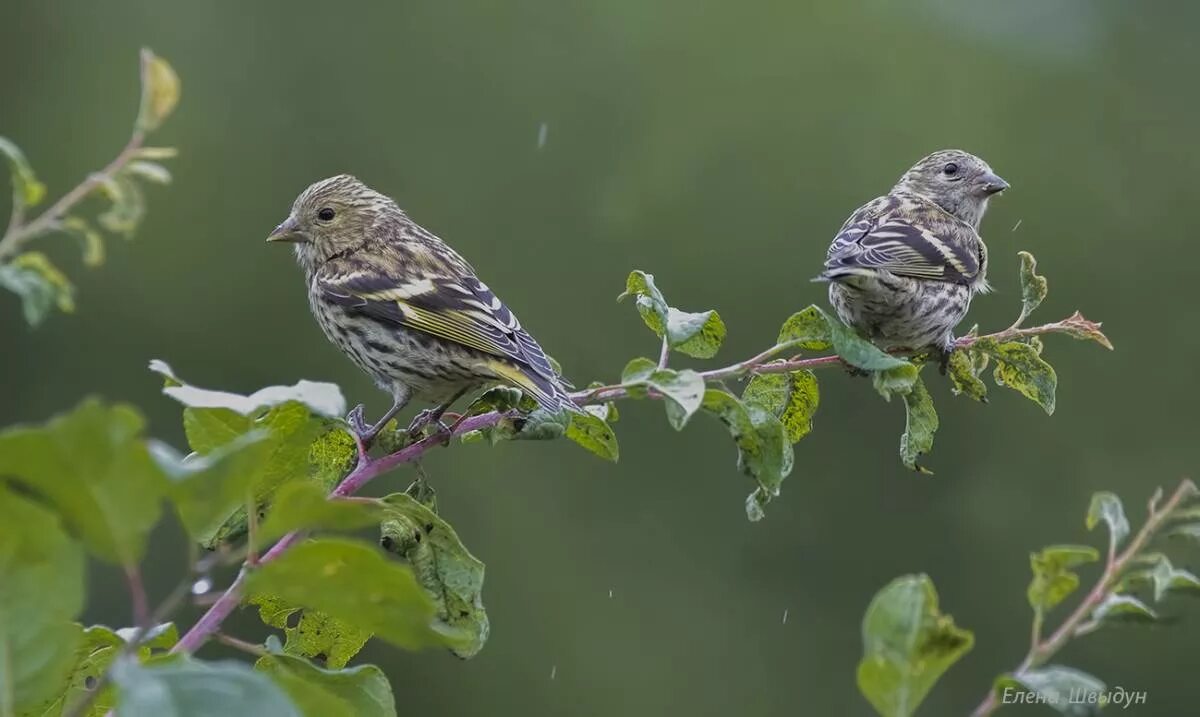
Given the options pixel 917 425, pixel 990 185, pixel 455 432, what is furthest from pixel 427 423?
pixel 990 185

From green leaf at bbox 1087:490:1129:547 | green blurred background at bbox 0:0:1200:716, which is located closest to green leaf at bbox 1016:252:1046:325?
green leaf at bbox 1087:490:1129:547

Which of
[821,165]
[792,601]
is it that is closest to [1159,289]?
[821,165]

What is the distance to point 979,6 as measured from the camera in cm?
1541

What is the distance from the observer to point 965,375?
346 centimetres

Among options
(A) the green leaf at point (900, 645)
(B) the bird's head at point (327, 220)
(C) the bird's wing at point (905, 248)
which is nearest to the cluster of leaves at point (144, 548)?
(A) the green leaf at point (900, 645)

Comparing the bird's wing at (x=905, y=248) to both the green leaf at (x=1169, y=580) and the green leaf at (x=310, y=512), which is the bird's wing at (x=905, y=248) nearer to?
the green leaf at (x=1169, y=580)

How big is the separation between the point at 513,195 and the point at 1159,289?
5262 mm

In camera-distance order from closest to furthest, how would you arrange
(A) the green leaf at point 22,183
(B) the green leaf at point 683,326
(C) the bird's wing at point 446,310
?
(A) the green leaf at point 22,183, (B) the green leaf at point 683,326, (C) the bird's wing at point 446,310

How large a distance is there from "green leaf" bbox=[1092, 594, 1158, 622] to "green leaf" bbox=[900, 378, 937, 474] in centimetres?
150

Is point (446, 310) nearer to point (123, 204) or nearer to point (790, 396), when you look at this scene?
point (790, 396)

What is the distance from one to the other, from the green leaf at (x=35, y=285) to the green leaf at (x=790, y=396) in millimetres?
1686

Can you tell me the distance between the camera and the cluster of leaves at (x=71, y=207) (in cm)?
128

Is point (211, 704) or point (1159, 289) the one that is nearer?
point (211, 704)

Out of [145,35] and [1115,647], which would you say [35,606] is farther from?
[145,35]
